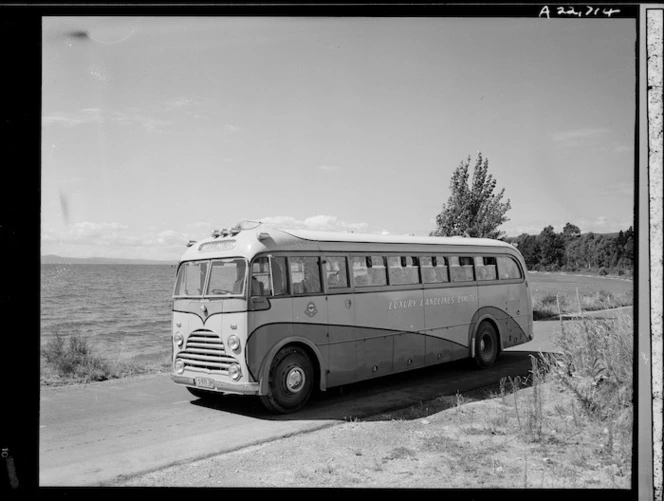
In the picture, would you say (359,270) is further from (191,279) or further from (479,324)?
(479,324)

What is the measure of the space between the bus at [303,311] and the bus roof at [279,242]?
2 centimetres

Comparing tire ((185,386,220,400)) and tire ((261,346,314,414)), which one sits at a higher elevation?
tire ((261,346,314,414))

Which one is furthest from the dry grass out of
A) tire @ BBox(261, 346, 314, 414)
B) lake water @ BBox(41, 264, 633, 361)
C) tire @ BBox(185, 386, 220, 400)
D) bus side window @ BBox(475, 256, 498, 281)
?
bus side window @ BBox(475, 256, 498, 281)

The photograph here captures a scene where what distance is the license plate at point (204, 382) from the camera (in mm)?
7661

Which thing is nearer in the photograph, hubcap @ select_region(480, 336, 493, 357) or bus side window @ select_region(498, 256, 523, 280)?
hubcap @ select_region(480, 336, 493, 357)

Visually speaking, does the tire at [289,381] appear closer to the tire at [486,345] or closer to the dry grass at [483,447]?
the dry grass at [483,447]

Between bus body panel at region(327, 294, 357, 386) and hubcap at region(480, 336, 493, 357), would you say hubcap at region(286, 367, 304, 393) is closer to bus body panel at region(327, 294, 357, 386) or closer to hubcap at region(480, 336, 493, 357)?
bus body panel at region(327, 294, 357, 386)

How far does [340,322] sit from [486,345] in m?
4.31

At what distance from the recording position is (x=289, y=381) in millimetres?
7824

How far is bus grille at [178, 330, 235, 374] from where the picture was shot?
762 cm

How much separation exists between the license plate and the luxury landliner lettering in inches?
128
